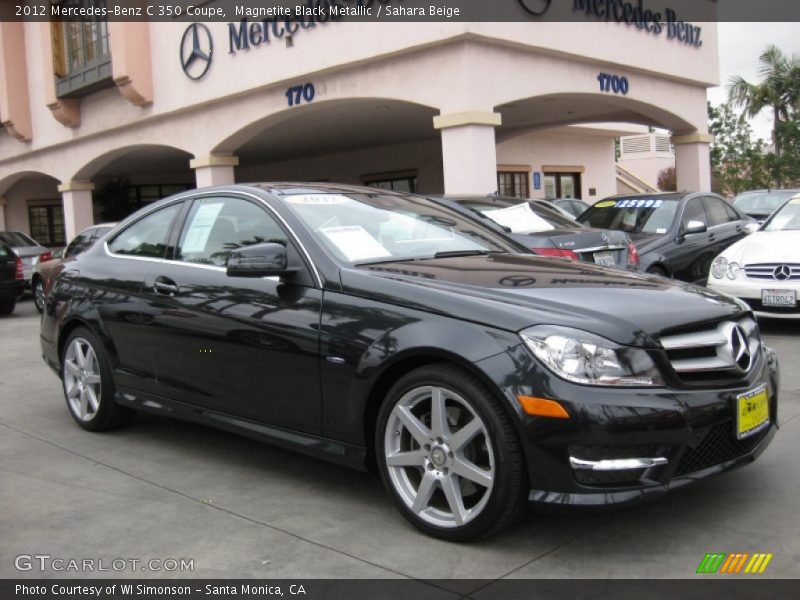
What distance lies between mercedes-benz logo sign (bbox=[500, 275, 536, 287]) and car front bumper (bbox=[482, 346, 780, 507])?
19.5 inches

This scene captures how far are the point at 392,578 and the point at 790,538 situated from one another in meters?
1.64

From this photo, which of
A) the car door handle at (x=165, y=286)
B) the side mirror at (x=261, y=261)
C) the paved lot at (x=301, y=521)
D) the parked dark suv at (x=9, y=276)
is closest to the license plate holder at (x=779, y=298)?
the paved lot at (x=301, y=521)

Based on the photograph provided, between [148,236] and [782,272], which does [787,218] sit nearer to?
[782,272]

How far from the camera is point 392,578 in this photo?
318 cm

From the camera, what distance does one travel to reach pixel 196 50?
1728 centimetres

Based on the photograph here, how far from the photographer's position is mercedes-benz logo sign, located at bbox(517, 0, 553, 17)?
13242 millimetres

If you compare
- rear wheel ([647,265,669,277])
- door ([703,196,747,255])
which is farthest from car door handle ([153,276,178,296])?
door ([703,196,747,255])

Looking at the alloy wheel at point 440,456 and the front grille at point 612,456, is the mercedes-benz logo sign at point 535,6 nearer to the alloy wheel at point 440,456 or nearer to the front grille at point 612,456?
the alloy wheel at point 440,456

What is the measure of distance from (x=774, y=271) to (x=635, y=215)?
238 centimetres

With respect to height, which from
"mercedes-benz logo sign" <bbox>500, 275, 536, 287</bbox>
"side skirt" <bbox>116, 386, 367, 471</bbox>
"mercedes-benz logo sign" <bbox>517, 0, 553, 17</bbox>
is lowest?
"side skirt" <bbox>116, 386, 367, 471</bbox>

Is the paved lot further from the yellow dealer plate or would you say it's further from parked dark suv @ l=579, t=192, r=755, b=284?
parked dark suv @ l=579, t=192, r=755, b=284

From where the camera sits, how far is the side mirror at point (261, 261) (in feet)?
12.9

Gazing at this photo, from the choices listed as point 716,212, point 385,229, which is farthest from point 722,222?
point 385,229
